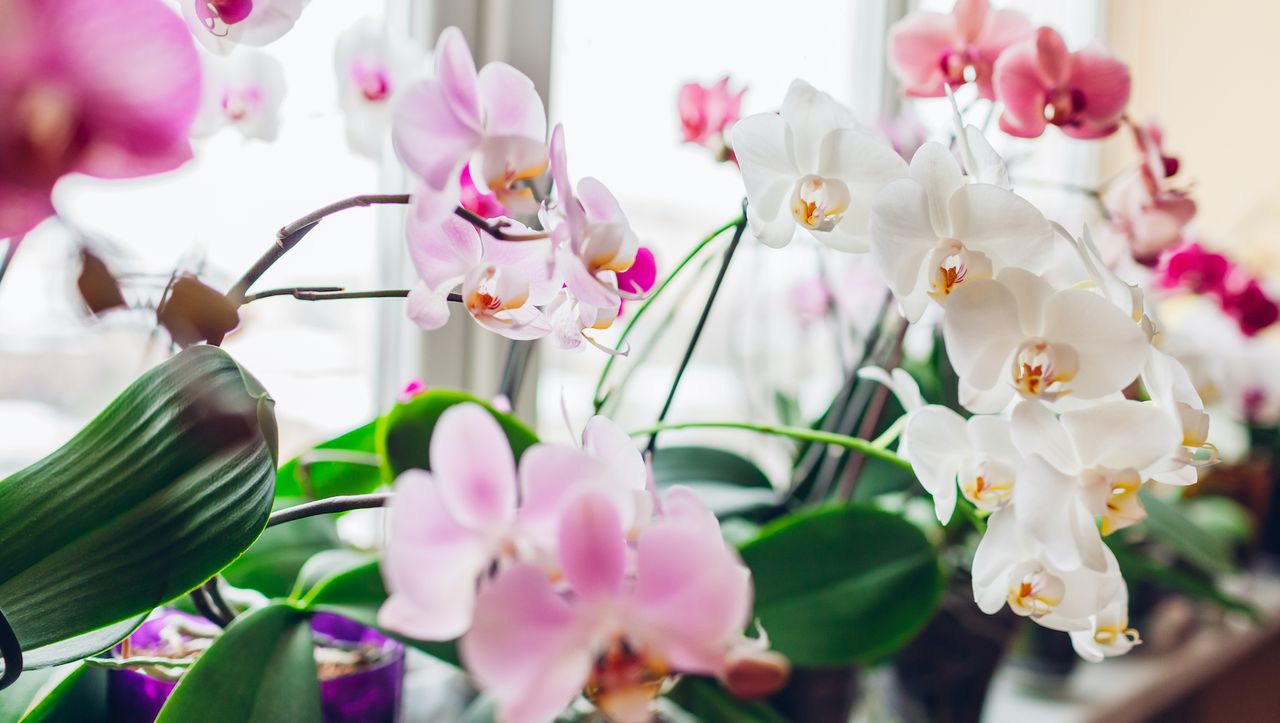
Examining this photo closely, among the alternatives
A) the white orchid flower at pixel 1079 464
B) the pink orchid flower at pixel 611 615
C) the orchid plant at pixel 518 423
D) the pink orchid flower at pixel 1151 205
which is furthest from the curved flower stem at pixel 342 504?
the pink orchid flower at pixel 1151 205

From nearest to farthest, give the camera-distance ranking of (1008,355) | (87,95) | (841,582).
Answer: (87,95)
(1008,355)
(841,582)

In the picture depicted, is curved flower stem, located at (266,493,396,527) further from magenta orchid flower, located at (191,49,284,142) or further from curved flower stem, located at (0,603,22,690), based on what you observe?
magenta orchid flower, located at (191,49,284,142)

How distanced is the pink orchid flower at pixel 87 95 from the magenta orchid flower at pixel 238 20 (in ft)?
0.30

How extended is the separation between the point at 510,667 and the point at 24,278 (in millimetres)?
575

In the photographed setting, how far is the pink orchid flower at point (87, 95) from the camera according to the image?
0.18 m

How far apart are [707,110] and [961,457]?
0.93 ft

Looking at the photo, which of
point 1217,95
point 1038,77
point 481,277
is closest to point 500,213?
point 481,277

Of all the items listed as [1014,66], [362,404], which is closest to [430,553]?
[1014,66]

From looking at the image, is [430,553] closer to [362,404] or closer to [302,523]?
[302,523]

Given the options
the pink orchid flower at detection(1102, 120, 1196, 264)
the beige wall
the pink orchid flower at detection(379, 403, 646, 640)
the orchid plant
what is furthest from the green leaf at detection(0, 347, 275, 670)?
the beige wall

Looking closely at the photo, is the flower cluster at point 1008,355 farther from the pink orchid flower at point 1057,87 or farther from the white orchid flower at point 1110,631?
the pink orchid flower at point 1057,87

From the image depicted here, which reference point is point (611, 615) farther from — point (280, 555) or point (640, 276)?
point (280, 555)

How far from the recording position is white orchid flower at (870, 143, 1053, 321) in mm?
294

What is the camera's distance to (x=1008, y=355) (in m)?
0.29
